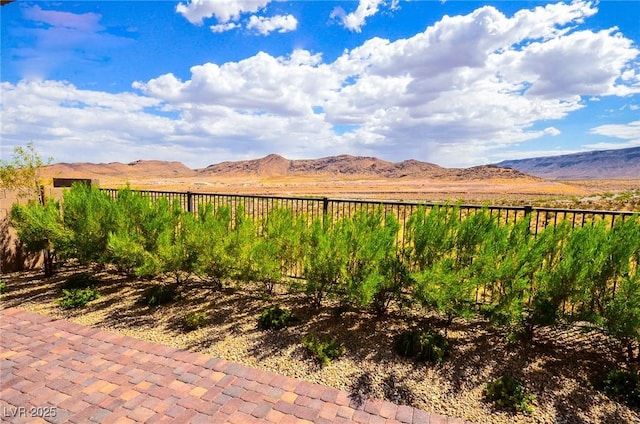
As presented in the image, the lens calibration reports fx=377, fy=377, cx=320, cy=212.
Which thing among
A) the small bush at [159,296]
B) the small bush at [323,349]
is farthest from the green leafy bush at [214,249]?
the small bush at [323,349]

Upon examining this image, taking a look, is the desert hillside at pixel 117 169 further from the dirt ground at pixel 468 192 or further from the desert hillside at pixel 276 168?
the dirt ground at pixel 468 192

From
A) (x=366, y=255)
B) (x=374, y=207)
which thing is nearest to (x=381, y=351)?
(x=366, y=255)

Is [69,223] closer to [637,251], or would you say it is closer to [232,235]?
[232,235]

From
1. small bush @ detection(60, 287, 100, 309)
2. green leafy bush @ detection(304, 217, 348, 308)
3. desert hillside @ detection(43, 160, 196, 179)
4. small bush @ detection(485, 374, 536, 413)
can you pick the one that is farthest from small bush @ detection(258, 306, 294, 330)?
desert hillside @ detection(43, 160, 196, 179)

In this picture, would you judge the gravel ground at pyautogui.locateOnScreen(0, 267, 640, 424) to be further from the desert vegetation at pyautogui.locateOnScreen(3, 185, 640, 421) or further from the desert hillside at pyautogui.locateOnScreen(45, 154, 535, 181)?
the desert hillside at pyautogui.locateOnScreen(45, 154, 535, 181)

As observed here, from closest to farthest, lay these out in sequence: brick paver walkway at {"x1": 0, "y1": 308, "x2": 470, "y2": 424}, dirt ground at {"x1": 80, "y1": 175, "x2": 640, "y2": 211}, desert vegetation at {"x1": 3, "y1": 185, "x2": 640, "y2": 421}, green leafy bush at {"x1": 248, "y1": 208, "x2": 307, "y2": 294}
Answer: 1. brick paver walkway at {"x1": 0, "y1": 308, "x2": 470, "y2": 424}
2. desert vegetation at {"x1": 3, "y1": 185, "x2": 640, "y2": 421}
3. green leafy bush at {"x1": 248, "y1": 208, "x2": 307, "y2": 294}
4. dirt ground at {"x1": 80, "y1": 175, "x2": 640, "y2": 211}

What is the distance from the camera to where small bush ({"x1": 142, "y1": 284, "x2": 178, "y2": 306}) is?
21.3ft

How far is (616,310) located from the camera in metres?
4.15

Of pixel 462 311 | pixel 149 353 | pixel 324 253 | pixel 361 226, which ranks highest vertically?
pixel 361 226

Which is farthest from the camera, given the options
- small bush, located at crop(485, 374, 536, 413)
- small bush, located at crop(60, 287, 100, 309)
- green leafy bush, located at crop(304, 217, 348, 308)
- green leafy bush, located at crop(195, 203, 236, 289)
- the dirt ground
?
the dirt ground

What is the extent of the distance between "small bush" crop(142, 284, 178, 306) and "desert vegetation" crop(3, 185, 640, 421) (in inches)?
1.0

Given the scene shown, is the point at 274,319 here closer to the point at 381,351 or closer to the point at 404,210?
the point at 381,351

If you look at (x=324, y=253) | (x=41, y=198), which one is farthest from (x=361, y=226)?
(x=41, y=198)

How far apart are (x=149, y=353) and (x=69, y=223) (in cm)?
431
